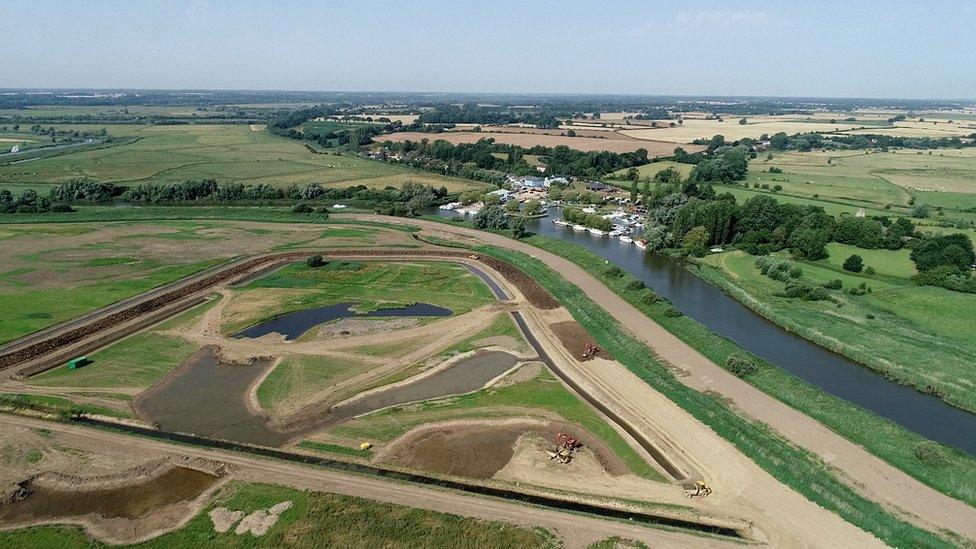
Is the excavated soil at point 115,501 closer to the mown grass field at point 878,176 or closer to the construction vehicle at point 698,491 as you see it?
the construction vehicle at point 698,491

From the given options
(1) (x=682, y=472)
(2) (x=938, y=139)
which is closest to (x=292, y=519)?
(1) (x=682, y=472)

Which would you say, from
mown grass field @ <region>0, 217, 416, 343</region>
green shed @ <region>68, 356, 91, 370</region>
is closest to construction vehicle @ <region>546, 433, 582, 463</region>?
green shed @ <region>68, 356, 91, 370</region>

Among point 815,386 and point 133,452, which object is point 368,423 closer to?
point 133,452

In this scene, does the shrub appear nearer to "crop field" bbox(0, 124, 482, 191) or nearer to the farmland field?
"crop field" bbox(0, 124, 482, 191)

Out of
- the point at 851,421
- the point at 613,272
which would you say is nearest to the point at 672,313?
the point at 613,272

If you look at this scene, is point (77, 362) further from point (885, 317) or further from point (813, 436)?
point (885, 317)

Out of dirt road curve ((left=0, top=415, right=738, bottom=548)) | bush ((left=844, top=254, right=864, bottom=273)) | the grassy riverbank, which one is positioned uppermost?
bush ((left=844, top=254, right=864, bottom=273))
